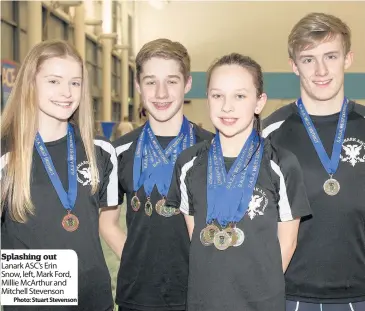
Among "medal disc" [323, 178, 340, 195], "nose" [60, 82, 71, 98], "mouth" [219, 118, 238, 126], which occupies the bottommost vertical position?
"medal disc" [323, 178, 340, 195]

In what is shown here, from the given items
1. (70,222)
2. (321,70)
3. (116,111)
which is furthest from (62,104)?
(116,111)

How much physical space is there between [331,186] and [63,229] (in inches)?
43.2

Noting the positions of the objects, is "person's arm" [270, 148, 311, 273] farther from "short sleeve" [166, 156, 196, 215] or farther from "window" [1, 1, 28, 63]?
"window" [1, 1, 28, 63]

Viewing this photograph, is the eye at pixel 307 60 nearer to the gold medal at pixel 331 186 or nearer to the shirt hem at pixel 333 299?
the gold medal at pixel 331 186

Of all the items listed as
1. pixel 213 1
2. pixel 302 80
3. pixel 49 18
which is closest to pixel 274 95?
pixel 49 18

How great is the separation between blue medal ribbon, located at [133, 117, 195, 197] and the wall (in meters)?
13.4

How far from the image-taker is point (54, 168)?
7.99ft

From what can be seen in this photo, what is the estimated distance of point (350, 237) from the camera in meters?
2.40

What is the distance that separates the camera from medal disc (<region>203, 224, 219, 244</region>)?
2.22 m

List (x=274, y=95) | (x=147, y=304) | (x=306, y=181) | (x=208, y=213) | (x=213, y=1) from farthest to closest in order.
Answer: (x=213, y=1)
(x=274, y=95)
(x=147, y=304)
(x=306, y=181)
(x=208, y=213)

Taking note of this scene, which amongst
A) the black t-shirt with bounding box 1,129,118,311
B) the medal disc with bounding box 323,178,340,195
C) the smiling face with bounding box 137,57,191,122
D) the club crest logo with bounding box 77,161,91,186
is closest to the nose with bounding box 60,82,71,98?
the black t-shirt with bounding box 1,129,118,311

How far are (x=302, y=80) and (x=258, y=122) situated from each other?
32 cm

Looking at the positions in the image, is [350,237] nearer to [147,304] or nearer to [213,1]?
[147,304]

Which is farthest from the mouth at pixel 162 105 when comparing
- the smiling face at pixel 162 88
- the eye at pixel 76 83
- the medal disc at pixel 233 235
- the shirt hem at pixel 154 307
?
the shirt hem at pixel 154 307
